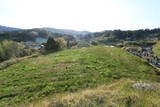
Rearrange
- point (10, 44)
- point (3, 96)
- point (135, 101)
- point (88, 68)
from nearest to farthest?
point (135, 101) → point (3, 96) → point (88, 68) → point (10, 44)

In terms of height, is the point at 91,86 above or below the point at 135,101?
below

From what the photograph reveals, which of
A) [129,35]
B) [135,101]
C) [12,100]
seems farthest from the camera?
[129,35]

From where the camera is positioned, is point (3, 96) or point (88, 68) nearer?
point (3, 96)

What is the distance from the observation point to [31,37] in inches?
6747

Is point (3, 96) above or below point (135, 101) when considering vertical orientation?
below

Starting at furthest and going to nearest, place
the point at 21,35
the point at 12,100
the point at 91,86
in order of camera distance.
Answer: the point at 21,35
the point at 91,86
the point at 12,100

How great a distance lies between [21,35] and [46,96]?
6278 inches

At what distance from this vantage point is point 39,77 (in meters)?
17.8

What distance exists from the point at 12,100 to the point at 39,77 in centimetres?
601

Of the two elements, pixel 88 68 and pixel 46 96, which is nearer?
pixel 46 96

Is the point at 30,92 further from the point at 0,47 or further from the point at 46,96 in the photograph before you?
the point at 0,47

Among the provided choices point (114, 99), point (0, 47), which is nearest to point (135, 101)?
point (114, 99)

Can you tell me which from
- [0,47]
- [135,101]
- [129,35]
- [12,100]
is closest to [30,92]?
[12,100]

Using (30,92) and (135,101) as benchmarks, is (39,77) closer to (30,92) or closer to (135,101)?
(30,92)
